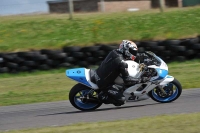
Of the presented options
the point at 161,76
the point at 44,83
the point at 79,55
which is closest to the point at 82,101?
the point at 161,76

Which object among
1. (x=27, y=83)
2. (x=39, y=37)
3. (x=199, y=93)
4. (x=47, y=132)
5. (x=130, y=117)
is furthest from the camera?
(x=39, y=37)

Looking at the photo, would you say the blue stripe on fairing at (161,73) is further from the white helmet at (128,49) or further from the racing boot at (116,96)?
the racing boot at (116,96)

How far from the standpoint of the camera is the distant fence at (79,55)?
558 inches

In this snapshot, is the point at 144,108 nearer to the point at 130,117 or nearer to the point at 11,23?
the point at 130,117

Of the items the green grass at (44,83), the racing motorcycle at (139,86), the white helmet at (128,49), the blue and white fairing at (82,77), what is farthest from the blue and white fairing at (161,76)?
the green grass at (44,83)

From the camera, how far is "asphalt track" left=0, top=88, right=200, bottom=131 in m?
8.09

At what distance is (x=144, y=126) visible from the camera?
6.70 meters

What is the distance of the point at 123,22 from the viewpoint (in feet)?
60.3

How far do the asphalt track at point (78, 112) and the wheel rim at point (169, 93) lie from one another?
13 cm

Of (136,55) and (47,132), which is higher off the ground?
(136,55)

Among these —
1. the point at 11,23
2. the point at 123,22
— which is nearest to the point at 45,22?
the point at 11,23

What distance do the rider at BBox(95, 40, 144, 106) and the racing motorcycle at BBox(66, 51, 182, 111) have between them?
101 mm

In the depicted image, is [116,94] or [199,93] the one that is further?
[199,93]

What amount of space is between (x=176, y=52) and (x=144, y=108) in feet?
19.2
